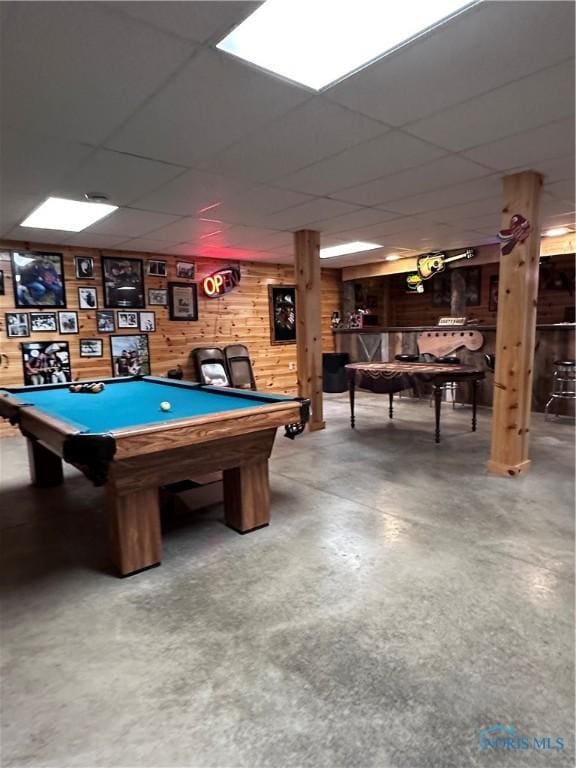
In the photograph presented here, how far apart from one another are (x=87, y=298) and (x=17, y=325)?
0.93m

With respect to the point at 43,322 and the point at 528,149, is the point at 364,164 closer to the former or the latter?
the point at 528,149

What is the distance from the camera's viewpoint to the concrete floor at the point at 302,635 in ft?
4.59

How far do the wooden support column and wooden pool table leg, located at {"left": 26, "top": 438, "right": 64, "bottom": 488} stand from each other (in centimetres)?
276

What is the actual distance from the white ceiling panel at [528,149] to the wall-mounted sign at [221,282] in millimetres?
4785

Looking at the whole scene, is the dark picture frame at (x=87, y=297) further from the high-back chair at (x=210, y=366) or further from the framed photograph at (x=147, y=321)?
the high-back chair at (x=210, y=366)

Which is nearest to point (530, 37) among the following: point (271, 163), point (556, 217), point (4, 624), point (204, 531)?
point (271, 163)

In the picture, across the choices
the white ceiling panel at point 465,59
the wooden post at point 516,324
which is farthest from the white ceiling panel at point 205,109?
the wooden post at point 516,324

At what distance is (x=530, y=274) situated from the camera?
3.51 meters

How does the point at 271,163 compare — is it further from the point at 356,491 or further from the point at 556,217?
the point at 556,217

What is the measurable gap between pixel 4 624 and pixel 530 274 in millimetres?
3991

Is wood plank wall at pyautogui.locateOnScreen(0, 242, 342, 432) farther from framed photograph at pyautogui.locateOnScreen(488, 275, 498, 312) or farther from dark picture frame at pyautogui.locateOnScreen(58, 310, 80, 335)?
framed photograph at pyautogui.locateOnScreen(488, 275, 498, 312)

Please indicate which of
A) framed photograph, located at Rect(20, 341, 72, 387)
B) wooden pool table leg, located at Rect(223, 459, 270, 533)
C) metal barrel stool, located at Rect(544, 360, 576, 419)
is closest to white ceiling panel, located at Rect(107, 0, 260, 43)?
wooden pool table leg, located at Rect(223, 459, 270, 533)

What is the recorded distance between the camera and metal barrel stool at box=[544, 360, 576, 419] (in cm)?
568

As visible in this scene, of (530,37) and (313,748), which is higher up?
(530,37)
